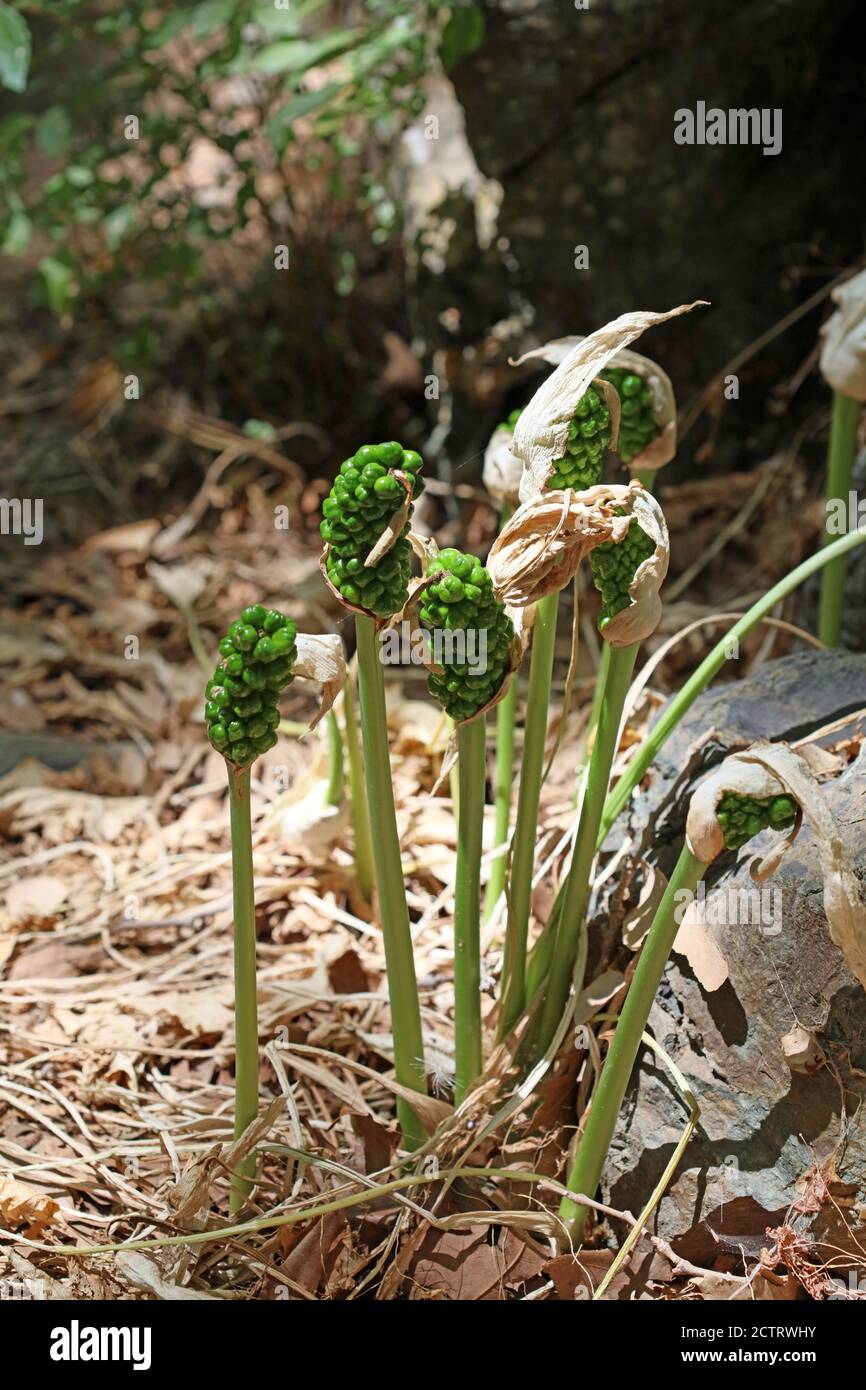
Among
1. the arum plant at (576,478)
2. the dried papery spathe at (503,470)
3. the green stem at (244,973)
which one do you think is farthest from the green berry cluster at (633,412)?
the green stem at (244,973)

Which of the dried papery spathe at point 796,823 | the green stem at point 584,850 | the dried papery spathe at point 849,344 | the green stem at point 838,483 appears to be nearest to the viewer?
the dried papery spathe at point 796,823

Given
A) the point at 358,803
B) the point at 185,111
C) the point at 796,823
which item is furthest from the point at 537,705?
the point at 185,111

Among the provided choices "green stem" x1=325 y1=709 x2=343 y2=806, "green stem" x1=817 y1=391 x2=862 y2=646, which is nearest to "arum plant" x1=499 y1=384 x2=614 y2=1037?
"green stem" x1=325 y1=709 x2=343 y2=806

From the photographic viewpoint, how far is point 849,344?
1366 mm

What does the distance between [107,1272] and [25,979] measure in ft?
1.61

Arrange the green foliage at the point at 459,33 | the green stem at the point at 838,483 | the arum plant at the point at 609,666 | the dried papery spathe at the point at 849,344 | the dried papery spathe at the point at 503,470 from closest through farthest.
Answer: the arum plant at the point at 609,666 < the dried papery spathe at the point at 503,470 < the dried papery spathe at the point at 849,344 < the green stem at the point at 838,483 < the green foliage at the point at 459,33

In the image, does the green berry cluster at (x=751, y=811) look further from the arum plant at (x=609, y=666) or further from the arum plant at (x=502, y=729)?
the arum plant at (x=502, y=729)

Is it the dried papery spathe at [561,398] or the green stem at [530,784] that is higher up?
the dried papery spathe at [561,398]

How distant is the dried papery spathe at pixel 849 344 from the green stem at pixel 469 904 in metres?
0.65

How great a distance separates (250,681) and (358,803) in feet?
1.87


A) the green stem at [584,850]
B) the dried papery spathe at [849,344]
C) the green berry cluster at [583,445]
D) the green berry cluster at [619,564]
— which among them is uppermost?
the dried papery spathe at [849,344]

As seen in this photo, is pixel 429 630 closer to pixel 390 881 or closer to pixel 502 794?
pixel 390 881

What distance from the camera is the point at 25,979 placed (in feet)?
4.99

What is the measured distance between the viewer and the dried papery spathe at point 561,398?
965 millimetres
